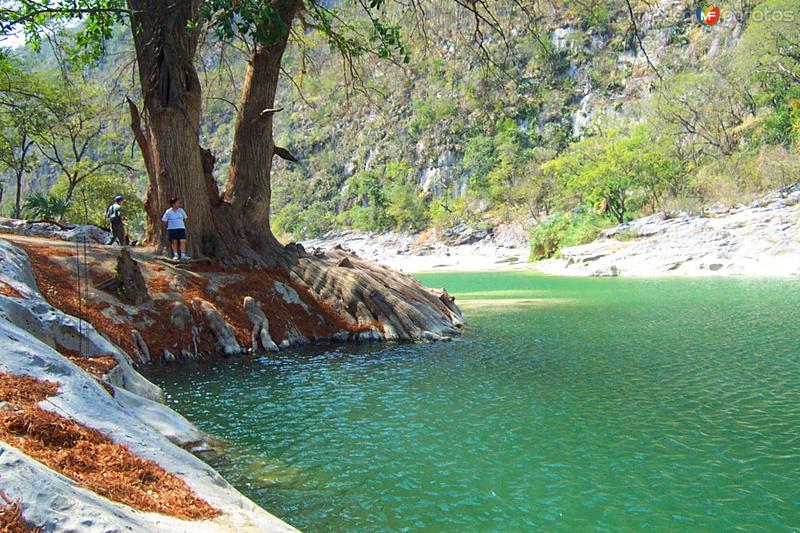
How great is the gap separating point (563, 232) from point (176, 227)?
130 ft

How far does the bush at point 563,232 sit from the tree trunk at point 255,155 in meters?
34.2

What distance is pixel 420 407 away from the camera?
8.90 meters

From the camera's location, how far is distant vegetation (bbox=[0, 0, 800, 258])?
21953 millimetres

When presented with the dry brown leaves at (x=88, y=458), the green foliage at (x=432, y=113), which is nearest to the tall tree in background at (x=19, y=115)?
the dry brown leaves at (x=88, y=458)

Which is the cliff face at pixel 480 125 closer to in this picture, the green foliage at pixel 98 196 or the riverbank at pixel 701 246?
the riverbank at pixel 701 246

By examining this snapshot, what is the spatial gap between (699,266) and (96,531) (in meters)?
36.2

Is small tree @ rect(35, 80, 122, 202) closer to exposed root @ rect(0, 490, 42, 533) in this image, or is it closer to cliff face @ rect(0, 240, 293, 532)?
cliff face @ rect(0, 240, 293, 532)

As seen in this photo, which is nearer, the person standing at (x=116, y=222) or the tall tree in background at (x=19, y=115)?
the person standing at (x=116, y=222)

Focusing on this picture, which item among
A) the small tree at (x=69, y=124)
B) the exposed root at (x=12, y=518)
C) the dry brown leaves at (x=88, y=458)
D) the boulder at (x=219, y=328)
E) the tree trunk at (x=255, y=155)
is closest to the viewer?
the exposed root at (x=12, y=518)

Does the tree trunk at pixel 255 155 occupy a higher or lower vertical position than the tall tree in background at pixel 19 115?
lower

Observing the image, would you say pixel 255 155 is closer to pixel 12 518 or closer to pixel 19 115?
pixel 12 518

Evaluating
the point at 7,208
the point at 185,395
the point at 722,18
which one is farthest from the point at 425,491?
the point at 722,18

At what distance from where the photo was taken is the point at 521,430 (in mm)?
7754

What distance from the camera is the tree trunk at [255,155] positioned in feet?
53.7
